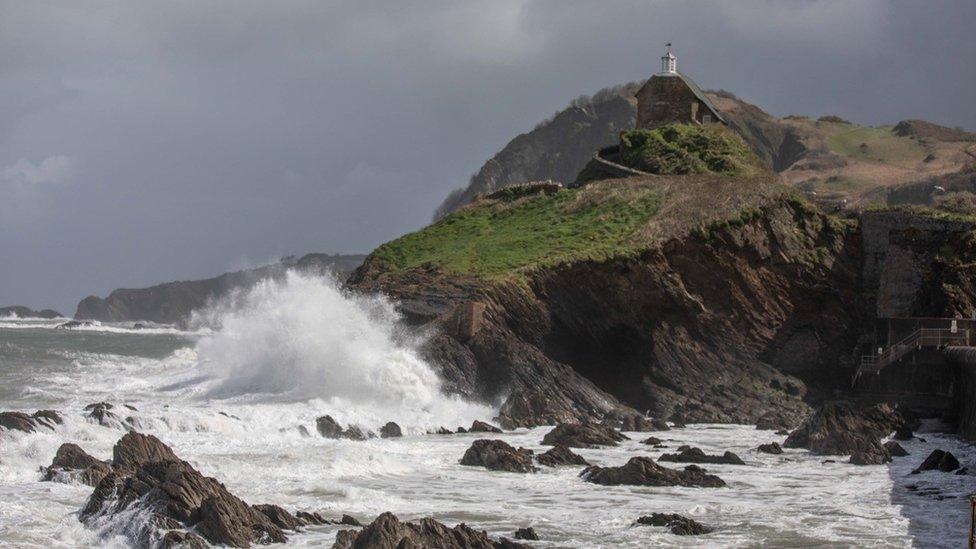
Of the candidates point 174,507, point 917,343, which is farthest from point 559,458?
point 917,343

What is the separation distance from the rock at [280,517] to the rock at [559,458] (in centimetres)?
798

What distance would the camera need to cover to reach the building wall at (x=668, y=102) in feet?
202

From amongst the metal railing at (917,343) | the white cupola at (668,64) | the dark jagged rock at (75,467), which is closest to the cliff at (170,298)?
the white cupola at (668,64)

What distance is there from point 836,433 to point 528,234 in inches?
712

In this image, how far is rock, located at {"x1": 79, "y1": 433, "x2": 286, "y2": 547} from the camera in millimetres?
18938

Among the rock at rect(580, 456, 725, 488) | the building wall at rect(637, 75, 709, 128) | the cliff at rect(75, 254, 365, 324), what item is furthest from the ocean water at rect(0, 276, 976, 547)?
the cliff at rect(75, 254, 365, 324)

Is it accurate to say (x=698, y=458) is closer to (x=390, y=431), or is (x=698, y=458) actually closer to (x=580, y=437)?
(x=580, y=437)

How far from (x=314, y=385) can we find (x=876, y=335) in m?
18.1

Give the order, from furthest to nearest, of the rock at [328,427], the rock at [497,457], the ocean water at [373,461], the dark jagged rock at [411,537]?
the rock at [328,427] < the rock at [497,457] < the ocean water at [373,461] < the dark jagged rock at [411,537]

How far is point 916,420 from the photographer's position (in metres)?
38.0

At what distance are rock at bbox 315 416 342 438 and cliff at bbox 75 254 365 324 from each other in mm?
120595

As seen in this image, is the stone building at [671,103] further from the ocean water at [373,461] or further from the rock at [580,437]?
the rock at [580,437]

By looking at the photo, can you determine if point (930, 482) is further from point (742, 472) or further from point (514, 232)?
point (514, 232)

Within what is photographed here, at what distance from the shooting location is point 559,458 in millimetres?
27766
